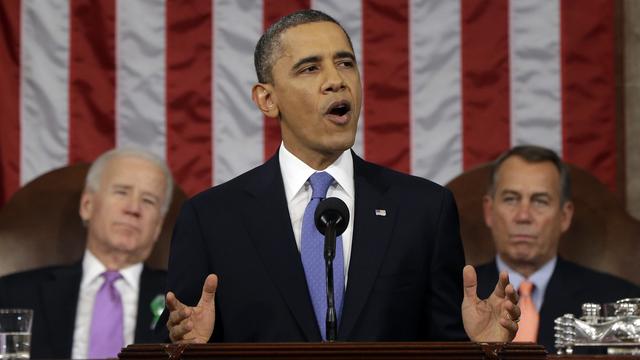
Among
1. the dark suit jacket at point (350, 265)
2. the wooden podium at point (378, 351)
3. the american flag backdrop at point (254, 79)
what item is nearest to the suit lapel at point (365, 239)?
the dark suit jacket at point (350, 265)

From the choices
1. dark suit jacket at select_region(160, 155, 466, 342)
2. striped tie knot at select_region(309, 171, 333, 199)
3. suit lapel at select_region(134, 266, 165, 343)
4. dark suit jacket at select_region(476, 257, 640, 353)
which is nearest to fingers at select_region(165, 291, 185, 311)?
dark suit jacket at select_region(160, 155, 466, 342)

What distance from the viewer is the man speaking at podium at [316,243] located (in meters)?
2.77

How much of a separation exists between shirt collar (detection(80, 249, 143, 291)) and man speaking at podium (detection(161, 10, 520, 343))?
2130mm

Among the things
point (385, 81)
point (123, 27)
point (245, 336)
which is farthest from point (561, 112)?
point (245, 336)

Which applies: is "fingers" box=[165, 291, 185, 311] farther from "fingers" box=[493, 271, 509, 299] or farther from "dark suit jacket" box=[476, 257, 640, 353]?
"dark suit jacket" box=[476, 257, 640, 353]

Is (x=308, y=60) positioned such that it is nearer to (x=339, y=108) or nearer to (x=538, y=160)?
(x=339, y=108)

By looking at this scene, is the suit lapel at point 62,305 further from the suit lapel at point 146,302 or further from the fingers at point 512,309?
the fingers at point 512,309

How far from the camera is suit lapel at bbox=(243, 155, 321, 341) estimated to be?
278 cm

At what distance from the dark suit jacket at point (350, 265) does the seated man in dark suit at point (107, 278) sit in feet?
6.52

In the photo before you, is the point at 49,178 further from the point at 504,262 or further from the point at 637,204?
the point at 637,204

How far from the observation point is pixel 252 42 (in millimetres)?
5664

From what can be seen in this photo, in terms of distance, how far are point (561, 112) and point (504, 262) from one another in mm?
882

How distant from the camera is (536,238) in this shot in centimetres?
508

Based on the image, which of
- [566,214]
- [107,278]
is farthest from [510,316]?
[107,278]
